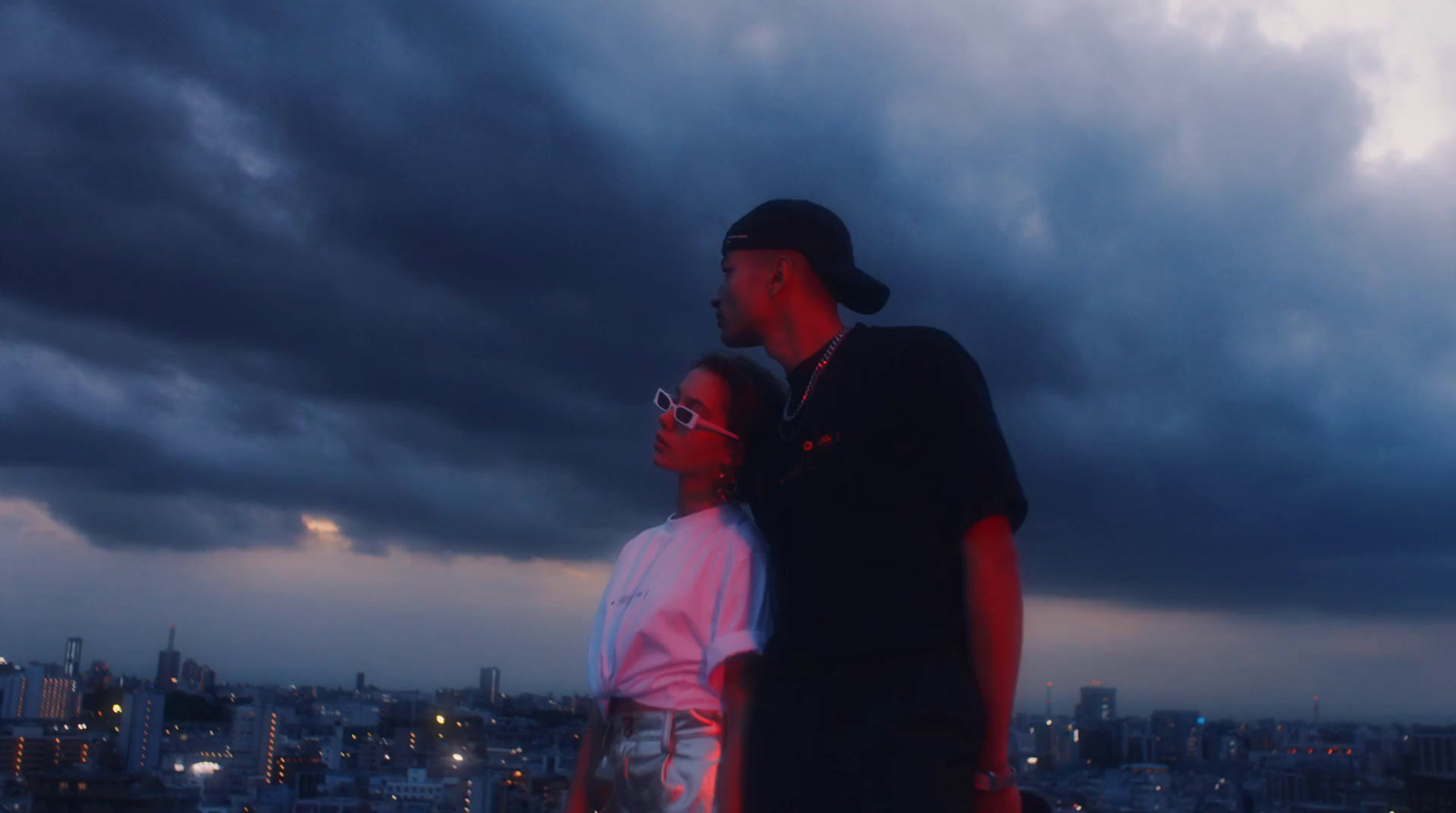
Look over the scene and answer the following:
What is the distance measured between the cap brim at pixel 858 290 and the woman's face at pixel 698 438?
1.20ft

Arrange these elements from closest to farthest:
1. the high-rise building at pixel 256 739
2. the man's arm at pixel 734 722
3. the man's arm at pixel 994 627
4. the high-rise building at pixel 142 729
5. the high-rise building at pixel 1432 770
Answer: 1. the man's arm at pixel 994 627
2. the man's arm at pixel 734 722
3. the high-rise building at pixel 1432 770
4. the high-rise building at pixel 142 729
5. the high-rise building at pixel 256 739

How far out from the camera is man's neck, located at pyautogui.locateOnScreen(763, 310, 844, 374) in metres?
Result: 1.95

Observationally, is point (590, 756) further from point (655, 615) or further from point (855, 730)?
point (855, 730)

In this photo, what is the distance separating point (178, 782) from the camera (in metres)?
12.6

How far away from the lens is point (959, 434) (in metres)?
1.61

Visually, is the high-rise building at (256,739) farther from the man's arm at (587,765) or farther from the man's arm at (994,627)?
the man's arm at (994,627)

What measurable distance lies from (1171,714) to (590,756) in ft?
50.8

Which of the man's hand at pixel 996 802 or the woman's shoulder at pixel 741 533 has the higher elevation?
the woman's shoulder at pixel 741 533

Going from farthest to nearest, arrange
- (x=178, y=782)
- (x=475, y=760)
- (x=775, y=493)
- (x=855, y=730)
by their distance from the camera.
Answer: (x=178, y=782), (x=475, y=760), (x=775, y=493), (x=855, y=730)

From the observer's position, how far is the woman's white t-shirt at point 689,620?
194 cm

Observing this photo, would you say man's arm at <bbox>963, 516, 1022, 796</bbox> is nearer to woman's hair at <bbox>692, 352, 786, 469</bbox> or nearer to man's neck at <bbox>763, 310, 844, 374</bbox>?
man's neck at <bbox>763, 310, 844, 374</bbox>

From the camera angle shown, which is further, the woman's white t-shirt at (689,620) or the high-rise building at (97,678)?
the high-rise building at (97,678)

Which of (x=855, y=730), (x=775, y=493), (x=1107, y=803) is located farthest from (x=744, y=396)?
(x=1107, y=803)

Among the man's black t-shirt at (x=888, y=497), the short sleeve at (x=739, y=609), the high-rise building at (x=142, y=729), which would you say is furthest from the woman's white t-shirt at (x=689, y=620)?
the high-rise building at (x=142, y=729)
